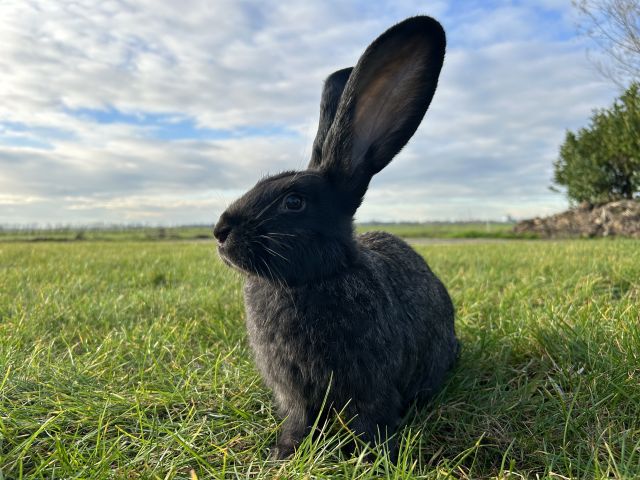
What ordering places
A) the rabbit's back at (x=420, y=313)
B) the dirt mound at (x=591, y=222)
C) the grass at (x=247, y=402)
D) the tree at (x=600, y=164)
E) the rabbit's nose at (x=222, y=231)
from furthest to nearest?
the tree at (x=600, y=164) → the dirt mound at (x=591, y=222) → the rabbit's back at (x=420, y=313) → the rabbit's nose at (x=222, y=231) → the grass at (x=247, y=402)

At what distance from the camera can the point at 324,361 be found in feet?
8.11

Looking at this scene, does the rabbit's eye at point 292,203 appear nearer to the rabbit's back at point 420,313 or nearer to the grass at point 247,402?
the rabbit's back at point 420,313

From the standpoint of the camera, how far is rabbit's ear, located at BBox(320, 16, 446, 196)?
2566 millimetres

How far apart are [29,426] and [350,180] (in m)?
2.03

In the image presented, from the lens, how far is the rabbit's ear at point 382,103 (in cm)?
257

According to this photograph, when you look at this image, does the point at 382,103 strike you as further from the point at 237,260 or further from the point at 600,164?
the point at 600,164

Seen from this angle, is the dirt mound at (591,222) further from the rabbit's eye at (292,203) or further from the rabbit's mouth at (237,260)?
the rabbit's mouth at (237,260)

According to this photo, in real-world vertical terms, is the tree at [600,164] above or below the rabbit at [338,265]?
above

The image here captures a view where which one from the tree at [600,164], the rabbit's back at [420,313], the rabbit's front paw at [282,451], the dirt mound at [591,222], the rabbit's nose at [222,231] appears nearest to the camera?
the rabbit's front paw at [282,451]

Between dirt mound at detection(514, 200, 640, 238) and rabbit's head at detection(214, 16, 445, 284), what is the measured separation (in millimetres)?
23290

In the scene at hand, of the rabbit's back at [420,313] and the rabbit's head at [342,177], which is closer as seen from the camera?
the rabbit's head at [342,177]

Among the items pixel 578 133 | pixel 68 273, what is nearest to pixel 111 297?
pixel 68 273

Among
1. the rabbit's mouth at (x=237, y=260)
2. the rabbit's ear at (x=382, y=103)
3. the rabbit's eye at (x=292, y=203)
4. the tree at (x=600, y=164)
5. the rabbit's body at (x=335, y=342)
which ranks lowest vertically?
the rabbit's body at (x=335, y=342)

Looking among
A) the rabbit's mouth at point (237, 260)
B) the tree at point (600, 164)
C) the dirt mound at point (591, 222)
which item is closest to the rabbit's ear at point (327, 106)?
the rabbit's mouth at point (237, 260)
